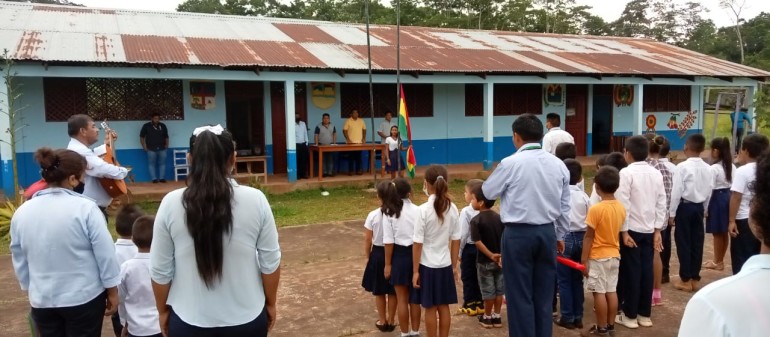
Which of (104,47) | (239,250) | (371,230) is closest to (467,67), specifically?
(104,47)

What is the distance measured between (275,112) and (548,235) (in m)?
9.77

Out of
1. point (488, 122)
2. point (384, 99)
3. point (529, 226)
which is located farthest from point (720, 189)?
point (384, 99)

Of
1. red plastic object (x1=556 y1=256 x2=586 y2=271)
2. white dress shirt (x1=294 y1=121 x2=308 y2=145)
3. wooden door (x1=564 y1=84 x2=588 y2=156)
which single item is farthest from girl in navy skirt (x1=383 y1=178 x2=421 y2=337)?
wooden door (x1=564 y1=84 x2=588 y2=156)

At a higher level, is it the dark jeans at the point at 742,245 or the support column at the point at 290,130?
the support column at the point at 290,130

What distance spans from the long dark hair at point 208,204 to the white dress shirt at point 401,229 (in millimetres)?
1914

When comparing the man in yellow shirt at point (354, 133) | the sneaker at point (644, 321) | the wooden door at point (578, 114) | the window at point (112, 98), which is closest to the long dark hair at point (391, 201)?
the sneaker at point (644, 321)

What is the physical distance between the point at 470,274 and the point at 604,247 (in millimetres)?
1024

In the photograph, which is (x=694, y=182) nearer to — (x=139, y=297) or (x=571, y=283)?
(x=571, y=283)

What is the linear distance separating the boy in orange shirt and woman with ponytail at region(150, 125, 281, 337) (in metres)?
2.63

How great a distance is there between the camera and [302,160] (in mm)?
12148

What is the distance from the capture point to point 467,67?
40.8ft

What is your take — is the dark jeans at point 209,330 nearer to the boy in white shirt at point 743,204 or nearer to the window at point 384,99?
the boy in white shirt at point 743,204

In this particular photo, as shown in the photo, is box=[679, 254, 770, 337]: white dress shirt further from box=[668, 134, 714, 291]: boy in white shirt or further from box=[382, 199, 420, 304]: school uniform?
box=[668, 134, 714, 291]: boy in white shirt

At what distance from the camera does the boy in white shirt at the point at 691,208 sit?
16.8ft
